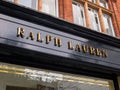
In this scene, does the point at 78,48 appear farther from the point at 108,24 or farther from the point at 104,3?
the point at 104,3

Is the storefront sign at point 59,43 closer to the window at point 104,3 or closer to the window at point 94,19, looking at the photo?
the window at point 94,19

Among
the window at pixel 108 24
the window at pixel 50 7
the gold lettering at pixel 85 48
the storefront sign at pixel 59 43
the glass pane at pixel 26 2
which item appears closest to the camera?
the storefront sign at pixel 59 43

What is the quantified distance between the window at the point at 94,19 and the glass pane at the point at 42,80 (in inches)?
93.2

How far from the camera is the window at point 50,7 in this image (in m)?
7.86

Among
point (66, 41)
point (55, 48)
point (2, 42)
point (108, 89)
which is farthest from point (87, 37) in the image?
point (2, 42)

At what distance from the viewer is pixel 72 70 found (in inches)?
270

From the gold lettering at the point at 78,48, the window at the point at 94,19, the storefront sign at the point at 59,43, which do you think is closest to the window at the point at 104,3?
the window at the point at 94,19

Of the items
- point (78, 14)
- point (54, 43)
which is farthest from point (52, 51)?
point (78, 14)

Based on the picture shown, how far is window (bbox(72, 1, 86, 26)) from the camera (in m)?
8.60

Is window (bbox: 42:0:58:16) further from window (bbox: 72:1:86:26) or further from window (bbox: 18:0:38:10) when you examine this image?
window (bbox: 72:1:86:26)

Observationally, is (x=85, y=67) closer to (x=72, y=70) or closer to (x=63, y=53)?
(x=72, y=70)

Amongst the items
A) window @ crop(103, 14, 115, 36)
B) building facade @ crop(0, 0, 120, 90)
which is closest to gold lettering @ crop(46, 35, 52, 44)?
building facade @ crop(0, 0, 120, 90)

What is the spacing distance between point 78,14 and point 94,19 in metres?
0.85

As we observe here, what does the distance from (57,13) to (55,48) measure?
7.69 feet
